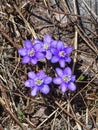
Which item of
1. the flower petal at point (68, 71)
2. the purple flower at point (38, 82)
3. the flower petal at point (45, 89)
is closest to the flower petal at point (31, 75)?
the purple flower at point (38, 82)

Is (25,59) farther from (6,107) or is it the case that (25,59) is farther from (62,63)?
(6,107)

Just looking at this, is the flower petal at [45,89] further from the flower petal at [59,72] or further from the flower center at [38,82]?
the flower petal at [59,72]

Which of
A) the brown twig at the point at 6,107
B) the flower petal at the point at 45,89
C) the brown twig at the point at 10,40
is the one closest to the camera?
the flower petal at the point at 45,89

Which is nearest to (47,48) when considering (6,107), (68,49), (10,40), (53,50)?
(53,50)

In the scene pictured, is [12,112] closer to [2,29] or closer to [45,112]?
[45,112]

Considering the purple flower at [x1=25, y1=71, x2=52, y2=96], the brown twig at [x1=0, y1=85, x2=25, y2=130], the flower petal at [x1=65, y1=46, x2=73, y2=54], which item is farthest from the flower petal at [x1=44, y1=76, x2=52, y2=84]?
the brown twig at [x1=0, y1=85, x2=25, y2=130]

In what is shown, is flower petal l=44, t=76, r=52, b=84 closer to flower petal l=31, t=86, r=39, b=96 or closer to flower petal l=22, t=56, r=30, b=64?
flower petal l=31, t=86, r=39, b=96

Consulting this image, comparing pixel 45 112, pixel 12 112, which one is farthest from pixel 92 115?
pixel 12 112
